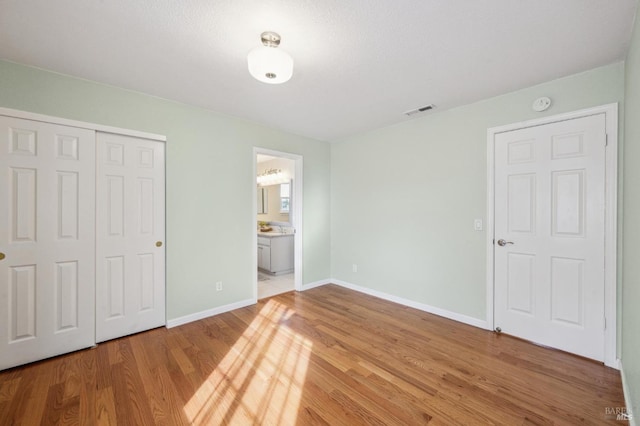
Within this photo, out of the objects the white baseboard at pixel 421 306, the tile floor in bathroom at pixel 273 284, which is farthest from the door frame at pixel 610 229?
the tile floor in bathroom at pixel 273 284

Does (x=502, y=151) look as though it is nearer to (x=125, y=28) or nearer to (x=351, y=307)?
(x=351, y=307)

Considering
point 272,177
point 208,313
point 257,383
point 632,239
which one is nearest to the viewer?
point 632,239

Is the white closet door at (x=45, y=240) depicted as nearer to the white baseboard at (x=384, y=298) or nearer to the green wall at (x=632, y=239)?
the white baseboard at (x=384, y=298)

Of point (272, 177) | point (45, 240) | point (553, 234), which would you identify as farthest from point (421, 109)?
A: point (45, 240)

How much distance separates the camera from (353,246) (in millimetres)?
4363

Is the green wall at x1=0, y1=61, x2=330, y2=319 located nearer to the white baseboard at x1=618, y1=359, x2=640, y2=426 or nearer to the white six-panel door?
the white six-panel door

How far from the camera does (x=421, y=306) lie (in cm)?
346

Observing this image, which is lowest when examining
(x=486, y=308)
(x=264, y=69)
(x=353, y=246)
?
(x=486, y=308)

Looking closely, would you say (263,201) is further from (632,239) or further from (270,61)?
(632,239)

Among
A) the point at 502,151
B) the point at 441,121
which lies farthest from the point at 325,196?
the point at 502,151

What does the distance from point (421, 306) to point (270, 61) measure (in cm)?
328

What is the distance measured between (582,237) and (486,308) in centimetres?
112

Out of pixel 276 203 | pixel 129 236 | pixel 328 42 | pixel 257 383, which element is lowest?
pixel 257 383

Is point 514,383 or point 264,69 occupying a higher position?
point 264,69
